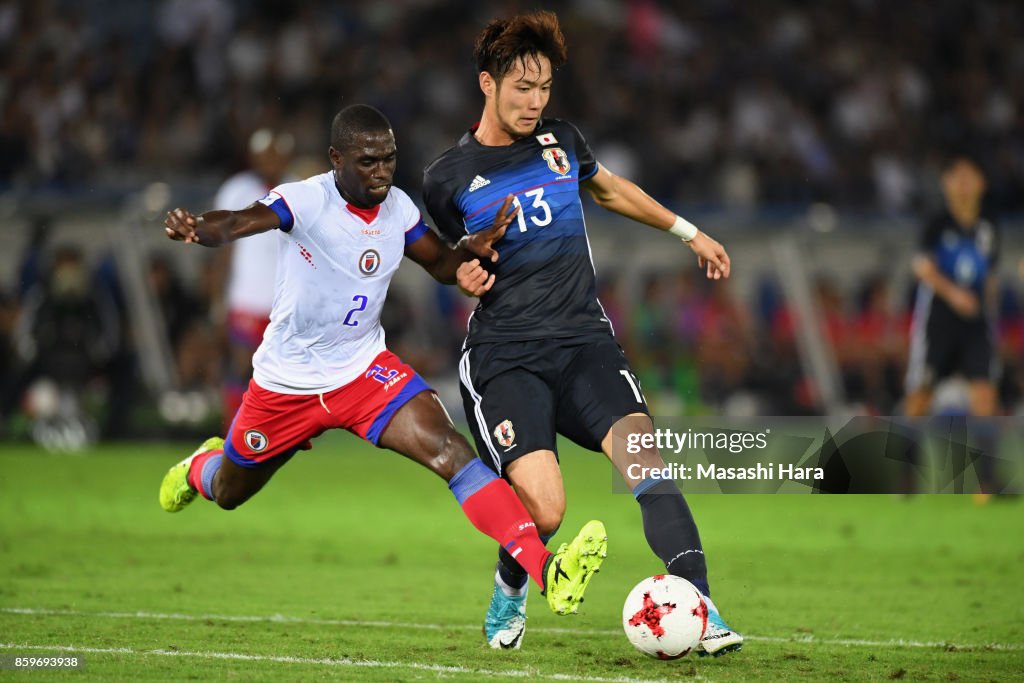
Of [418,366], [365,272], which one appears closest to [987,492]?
[418,366]

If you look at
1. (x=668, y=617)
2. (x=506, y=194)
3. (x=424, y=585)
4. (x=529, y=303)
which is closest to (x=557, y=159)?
(x=506, y=194)

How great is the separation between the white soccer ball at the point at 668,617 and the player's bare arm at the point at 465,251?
1579mm

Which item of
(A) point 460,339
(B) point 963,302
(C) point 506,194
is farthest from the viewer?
(A) point 460,339

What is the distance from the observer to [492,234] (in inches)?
249

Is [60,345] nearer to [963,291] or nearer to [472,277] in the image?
[963,291]

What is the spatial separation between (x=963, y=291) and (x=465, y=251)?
24.0ft

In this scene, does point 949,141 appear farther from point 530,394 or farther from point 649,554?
point 530,394

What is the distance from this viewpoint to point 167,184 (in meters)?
16.9

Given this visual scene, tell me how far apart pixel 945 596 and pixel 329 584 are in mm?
3556

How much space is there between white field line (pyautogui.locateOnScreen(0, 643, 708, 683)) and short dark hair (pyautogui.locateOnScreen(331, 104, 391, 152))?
2285mm

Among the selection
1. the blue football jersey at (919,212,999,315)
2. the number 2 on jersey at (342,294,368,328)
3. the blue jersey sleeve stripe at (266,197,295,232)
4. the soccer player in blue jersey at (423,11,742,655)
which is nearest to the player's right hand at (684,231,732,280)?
the soccer player in blue jersey at (423,11,742,655)

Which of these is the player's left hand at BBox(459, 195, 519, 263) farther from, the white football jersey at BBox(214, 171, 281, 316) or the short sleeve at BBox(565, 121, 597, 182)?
the white football jersey at BBox(214, 171, 281, 316)

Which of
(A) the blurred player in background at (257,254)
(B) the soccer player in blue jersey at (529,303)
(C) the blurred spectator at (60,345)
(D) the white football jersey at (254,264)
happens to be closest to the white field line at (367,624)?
(B) the soccer player in blue jersey at (529,303)

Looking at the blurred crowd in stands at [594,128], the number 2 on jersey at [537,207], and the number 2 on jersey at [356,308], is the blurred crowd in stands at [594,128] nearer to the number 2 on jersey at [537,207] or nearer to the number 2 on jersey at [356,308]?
the number 2 on jersey at [356,308]
